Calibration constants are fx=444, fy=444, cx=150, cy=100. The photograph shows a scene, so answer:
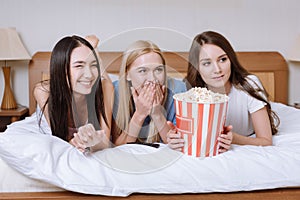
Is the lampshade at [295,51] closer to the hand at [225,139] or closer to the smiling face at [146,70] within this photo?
the hand at [225,139]

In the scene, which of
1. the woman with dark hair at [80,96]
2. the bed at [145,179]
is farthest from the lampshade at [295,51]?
the woman with dark hair at [80,96]

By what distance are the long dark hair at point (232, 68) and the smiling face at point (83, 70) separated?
0.30 metres

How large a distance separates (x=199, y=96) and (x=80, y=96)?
0.36 m

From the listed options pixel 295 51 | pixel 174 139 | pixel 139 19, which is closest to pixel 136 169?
pixel 174 139

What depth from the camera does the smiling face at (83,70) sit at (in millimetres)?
1318

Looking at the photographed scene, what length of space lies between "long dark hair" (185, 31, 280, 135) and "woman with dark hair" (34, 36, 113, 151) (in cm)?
27

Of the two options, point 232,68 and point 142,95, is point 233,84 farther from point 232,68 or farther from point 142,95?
point 142,95

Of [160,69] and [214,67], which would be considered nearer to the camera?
[160,69]

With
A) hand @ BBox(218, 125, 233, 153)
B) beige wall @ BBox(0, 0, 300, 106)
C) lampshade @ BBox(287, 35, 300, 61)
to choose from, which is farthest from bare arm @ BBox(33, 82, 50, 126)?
lampshade @ BBox(287, 35, 300, 61)

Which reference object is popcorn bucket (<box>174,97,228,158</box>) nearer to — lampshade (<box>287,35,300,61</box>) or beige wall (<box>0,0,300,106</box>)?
beige wall (<box>0,0,300,106</box>)

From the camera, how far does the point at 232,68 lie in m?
1.72

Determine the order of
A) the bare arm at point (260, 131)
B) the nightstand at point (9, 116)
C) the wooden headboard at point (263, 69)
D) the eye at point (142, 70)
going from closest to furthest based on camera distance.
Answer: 1. the eye at point (142, 70)
2. the bare arm at point (260, 131)
3. the nightstand at point (9, 116)
4. the wooden headboard at point (263, 69)

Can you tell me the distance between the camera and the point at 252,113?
1671mm

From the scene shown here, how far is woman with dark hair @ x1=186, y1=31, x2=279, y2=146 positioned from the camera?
1.45 m
